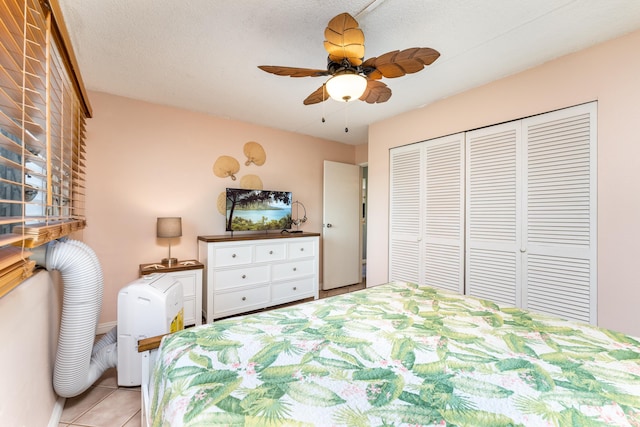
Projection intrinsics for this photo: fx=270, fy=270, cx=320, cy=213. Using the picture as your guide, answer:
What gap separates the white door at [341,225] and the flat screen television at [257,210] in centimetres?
77

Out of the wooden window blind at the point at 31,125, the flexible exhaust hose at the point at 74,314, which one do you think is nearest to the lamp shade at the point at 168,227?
the wooden window blind at the point at 31,125

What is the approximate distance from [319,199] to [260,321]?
3225mm

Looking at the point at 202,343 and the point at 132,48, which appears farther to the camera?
the point at 132,48

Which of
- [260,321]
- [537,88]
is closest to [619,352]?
[260,321]

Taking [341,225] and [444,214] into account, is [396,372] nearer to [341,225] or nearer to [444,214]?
[444,214]

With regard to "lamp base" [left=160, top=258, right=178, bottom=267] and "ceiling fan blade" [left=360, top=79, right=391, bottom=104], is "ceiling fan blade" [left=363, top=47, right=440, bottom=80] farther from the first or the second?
"lamp base" [left=160, top=258, right=178, bottom=267]

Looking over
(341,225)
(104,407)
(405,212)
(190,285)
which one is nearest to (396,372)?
(104,407)

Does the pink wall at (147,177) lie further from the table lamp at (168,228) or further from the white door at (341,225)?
the white door at (341,225)

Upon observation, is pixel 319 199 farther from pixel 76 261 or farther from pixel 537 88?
pixel 76 261


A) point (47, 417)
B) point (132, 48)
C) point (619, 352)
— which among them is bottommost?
point (47, 417)

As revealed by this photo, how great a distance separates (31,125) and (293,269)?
282 centimetres

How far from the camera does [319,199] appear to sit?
14.6 feet

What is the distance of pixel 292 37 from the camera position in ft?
6.25

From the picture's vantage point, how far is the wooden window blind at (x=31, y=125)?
0.89 m
